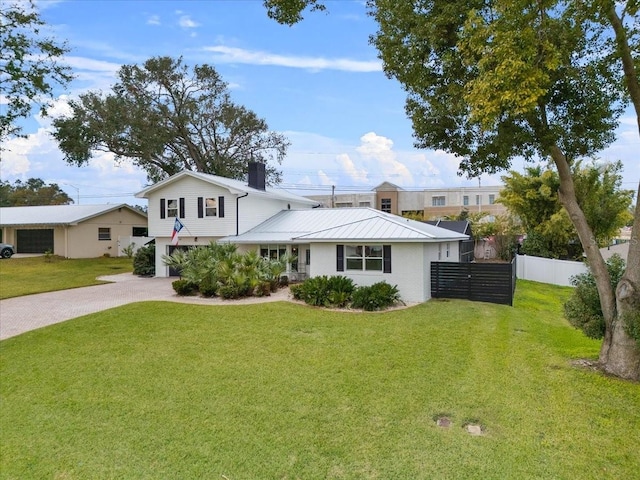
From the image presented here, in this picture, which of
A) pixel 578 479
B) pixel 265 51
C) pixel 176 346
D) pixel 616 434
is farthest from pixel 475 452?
pixel 265 51

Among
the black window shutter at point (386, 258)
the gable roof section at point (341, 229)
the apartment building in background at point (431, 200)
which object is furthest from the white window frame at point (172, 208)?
the apartment building in background at point (431, 200)

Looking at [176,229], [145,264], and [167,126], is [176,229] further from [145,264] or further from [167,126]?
[167,126]

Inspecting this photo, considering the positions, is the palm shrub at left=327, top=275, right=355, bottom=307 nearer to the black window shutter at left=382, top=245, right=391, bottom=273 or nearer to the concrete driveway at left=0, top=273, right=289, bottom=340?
the black window shutter at left=382, top=245, right=391, bottom=273

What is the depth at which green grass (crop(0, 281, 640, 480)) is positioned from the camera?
4.95 meters

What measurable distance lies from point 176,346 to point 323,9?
7.96 meters

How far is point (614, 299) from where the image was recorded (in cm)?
768

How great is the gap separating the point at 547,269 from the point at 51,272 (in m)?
27.3

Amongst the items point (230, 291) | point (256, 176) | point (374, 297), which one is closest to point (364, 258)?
point (374, 297)

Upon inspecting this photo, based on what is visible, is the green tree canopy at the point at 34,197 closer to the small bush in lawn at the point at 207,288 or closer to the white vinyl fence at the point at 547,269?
the small bush in lawn at the point at 207,288

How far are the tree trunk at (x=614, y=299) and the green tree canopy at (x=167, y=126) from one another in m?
27.9

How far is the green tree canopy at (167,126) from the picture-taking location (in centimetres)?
2880

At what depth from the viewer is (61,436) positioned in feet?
18.9

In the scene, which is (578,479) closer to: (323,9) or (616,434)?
(616,434)

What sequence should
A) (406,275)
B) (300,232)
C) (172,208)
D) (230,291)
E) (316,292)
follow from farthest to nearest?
(172,208) → (300,232) → (230,291) → (406,275) → (316,292)
